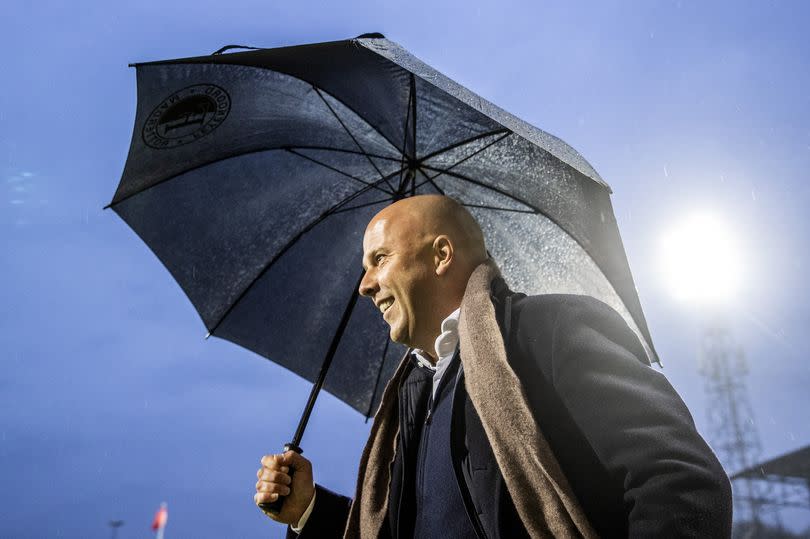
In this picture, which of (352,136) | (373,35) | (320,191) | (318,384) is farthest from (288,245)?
(373,35)

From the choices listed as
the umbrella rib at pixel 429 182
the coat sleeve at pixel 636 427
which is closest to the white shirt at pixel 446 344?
the coat sleeve at pixel 636 427

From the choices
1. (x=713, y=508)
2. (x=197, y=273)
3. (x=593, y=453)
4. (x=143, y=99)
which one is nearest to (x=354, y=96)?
(x=143, y=99)

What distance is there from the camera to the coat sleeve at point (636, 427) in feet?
4.89

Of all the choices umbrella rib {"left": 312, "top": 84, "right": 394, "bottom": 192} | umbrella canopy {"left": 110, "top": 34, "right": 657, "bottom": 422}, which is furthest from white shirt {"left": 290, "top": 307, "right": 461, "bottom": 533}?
umbrella rib {"left": 312, "top": 84, "right": 394, "bottom": 192}

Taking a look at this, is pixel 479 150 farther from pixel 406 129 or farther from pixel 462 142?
pixel 406 129

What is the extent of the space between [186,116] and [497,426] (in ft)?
9.42

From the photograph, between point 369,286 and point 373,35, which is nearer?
point 369,286

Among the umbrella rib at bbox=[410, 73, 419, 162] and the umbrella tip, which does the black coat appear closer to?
the umbrella rib at bbox=[410, 73, 419, 162]

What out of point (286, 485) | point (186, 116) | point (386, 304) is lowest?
point (286, 485)

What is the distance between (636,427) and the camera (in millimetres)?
1646

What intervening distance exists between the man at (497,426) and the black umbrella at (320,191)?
67 cm

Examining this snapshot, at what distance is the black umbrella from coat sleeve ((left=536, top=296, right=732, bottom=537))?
4.95 feet

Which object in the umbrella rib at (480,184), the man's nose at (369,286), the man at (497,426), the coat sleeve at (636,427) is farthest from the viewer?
the umbrella rib at (480,184)

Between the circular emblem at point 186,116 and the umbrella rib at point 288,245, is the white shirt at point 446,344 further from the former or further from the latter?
the circular emblem at point 186,116
